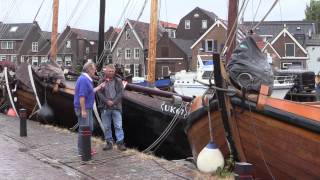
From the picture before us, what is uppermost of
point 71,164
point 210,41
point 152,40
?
point 210,41

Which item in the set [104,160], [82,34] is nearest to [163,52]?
[82,34]

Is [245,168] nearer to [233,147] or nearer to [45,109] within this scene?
[233,147]

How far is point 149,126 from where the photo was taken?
449 inches

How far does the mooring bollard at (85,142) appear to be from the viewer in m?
8.77

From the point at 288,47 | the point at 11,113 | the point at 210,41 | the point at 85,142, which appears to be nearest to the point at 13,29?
the point at 210,41

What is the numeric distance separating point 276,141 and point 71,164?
338cm

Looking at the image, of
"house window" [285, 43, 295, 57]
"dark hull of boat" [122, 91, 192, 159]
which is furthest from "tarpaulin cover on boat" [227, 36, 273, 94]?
"house window" [285, 43, 295, 57]

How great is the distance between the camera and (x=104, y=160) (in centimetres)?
898

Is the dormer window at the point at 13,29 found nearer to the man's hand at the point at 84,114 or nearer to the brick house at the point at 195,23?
the brick house at the point at 195,23

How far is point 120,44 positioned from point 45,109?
5931 centimetres

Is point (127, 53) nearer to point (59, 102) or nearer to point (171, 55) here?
point (171, 55)

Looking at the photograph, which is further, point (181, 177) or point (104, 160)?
point (104, 160)

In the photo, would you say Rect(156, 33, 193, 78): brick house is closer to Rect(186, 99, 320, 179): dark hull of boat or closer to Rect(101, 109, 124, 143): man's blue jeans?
Rect(101, 109, 124, 143): man's blue jeans

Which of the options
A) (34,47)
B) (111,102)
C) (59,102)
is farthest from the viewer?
(34,47)
